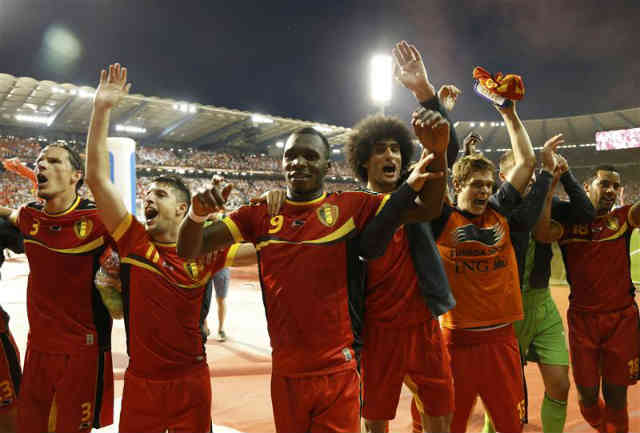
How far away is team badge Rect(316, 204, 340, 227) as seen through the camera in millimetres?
2102

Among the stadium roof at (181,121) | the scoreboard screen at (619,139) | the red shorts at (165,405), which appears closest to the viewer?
the red shorts at (165,405)

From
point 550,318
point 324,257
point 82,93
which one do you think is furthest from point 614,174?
point 82,93

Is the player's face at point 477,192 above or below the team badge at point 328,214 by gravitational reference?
above

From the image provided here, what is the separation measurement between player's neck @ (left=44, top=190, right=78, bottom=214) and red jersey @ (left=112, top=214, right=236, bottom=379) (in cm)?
54

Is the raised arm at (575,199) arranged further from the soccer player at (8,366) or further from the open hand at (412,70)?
the soccer player at (8,366)

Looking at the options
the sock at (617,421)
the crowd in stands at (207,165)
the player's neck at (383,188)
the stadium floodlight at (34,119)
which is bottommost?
the sock at (617,421)

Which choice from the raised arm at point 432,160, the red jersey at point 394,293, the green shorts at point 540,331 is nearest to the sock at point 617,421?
the green shorts at point 540,331

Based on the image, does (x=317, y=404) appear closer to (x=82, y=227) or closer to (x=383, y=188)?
(x=383, y=188)

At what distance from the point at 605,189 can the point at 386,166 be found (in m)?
2.01

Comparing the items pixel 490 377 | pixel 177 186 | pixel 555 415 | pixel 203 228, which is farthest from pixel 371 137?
pixel 555 415

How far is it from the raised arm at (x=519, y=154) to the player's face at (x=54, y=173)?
2.92 meters

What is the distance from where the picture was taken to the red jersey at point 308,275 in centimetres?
199

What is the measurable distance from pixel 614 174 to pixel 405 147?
1.75m

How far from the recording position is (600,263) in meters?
3.39
